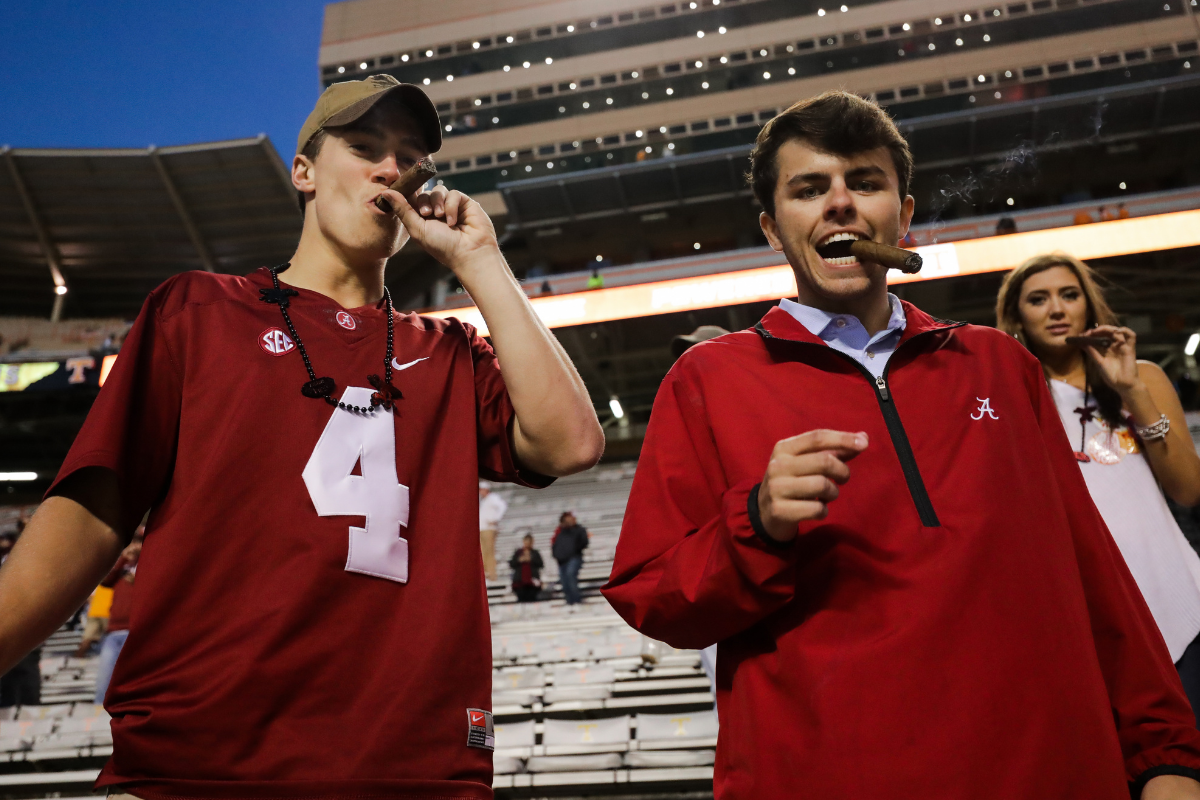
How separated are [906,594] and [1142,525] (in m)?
1.23

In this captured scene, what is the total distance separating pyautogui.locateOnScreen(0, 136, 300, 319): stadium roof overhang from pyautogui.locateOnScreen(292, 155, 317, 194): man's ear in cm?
2007

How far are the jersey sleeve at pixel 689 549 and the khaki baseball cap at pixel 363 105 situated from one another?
742mm

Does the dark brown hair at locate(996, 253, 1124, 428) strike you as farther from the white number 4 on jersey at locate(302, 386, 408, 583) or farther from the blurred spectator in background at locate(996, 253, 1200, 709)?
the white number 4 on jersey at locate(302, 386, 408, 583)

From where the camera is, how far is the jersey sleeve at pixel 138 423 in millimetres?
1181

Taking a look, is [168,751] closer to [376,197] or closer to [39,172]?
[376,197]

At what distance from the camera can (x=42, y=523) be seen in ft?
3.74

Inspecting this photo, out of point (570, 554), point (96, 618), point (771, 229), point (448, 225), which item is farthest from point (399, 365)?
point (96, 618)

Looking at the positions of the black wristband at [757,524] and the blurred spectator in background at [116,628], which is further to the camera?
the blurred spectator in background at [116,628]

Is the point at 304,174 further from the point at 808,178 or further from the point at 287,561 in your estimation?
the point at 808,178

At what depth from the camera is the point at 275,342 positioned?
4.52ft

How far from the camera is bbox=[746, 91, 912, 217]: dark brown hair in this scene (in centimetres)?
153

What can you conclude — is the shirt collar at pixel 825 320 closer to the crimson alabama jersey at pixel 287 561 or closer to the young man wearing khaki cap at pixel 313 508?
the young man wearing khaki cap at pixel 313 508

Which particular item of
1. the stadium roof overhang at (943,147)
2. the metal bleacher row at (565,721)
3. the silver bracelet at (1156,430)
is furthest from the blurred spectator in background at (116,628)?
the stadium roof overhang at (943,147)

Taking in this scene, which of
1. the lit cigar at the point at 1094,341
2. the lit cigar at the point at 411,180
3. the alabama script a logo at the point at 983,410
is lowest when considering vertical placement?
the alabama script a logo at the point at 983,410
